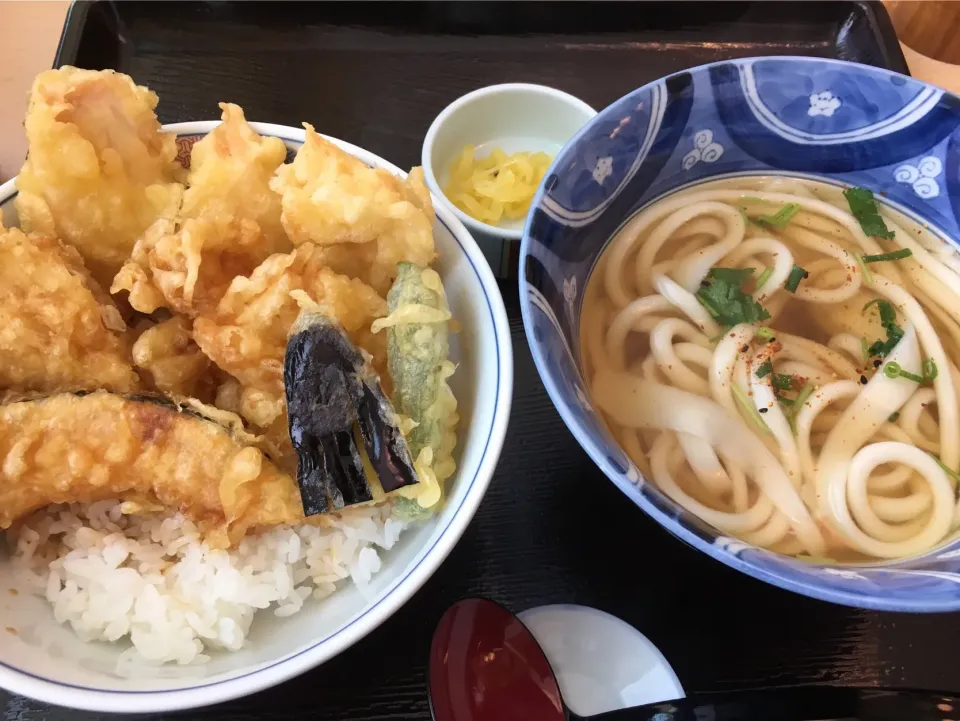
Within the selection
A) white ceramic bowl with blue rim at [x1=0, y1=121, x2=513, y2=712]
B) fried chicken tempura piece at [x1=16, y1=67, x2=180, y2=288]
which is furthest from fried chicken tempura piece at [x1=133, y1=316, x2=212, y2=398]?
white ceramic bowl with blue rim at [x1=0, y1=121, x2=513, y2=712]

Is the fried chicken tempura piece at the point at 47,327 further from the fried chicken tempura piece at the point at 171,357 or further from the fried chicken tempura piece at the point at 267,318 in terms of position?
the fried chicken tempura piece at the point at 267,318

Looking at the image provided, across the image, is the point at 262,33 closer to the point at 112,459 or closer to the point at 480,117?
the point at 480,117

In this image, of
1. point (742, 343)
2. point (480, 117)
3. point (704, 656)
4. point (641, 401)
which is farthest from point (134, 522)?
point (480, 117)

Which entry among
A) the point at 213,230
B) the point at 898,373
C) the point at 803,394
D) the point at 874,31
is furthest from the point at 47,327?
the point at 874,31

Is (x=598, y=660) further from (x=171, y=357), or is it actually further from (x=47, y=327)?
(x=47, y=327)

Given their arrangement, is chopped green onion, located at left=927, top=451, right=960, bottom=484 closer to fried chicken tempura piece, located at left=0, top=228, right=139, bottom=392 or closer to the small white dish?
the small white dish

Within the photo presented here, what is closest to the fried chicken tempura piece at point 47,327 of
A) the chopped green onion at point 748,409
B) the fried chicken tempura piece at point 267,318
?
the fried chicken tempura piece at point 267,318
